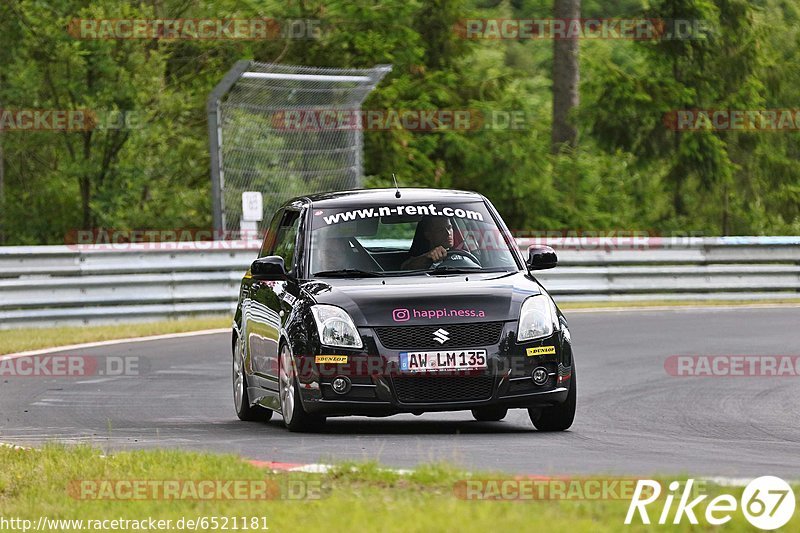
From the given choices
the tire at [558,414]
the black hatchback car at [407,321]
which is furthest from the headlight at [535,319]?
the tire at [558,414]

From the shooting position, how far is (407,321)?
32.4 ft

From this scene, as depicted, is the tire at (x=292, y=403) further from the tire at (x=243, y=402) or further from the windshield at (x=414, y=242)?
the tire at (x=243, y=402)

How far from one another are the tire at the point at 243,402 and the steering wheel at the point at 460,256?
1.85 meters

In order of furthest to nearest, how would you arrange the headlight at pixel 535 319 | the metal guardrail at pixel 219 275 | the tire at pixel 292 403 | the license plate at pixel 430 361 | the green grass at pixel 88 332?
the metal guardrail at pixel 219 275, the green grass at pixel 88 332, the tire at pixel 292 403, the headlight at pixel 535 319, the license plate at pixel 430 361

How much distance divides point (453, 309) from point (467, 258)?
117cm

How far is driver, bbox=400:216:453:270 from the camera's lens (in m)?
11.0

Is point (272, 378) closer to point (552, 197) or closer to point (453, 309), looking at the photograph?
point (453, 309)

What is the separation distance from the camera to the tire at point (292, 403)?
10.1 meters

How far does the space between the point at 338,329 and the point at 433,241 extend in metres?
1.44

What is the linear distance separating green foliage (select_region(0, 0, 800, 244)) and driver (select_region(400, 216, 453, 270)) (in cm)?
1693

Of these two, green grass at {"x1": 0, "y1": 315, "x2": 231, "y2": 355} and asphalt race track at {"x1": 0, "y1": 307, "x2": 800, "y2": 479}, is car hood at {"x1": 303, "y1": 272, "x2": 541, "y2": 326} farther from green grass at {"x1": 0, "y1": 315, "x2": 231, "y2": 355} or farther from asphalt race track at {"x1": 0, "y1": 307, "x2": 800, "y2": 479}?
green grass at {"x1": 0, "y1": 315, "x2": 231, "y2": 355}

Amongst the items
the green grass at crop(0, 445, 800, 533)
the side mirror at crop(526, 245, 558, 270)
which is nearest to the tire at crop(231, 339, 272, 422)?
the side mirror at crop(526, 245, 558, 270)

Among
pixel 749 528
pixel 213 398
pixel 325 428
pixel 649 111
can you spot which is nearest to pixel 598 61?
pixel 649 111

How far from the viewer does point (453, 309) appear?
995 centimetres
